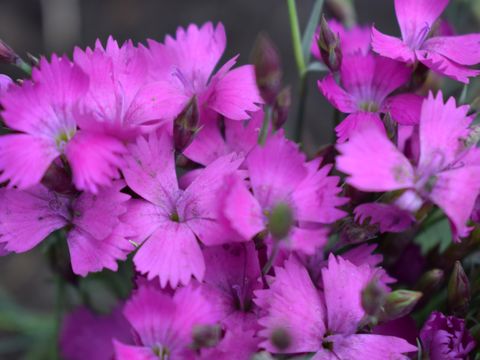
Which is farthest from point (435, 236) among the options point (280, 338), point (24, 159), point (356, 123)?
point (24, 159)

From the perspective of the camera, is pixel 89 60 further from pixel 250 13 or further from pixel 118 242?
pixel 250 13

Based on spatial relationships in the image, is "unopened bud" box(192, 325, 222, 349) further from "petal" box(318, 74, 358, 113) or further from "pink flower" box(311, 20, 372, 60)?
"pink flower" box(311, 20, 372, 60)

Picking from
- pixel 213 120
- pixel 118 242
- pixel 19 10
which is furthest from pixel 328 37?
pixel 19 10

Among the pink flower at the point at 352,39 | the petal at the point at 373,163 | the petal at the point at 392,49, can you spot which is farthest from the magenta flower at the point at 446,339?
the pink flower at the point at 352,39

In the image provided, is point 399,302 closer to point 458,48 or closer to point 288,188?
point 288,188

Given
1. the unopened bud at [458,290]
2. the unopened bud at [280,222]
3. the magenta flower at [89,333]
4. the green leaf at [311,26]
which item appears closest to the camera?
the unopened bud at [280,222]

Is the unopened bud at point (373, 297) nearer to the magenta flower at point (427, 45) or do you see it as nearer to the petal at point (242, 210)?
the petal at point (242, 210)

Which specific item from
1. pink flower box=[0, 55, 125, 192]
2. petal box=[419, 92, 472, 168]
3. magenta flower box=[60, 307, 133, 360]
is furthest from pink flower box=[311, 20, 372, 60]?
magenta flower box=[60, 307, 133, 360]
